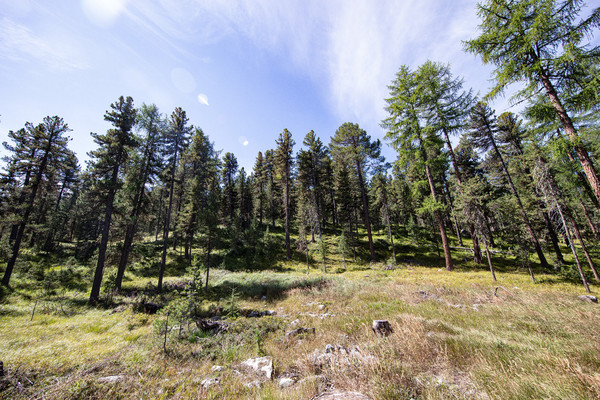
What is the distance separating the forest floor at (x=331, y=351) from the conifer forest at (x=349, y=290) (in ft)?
0.17

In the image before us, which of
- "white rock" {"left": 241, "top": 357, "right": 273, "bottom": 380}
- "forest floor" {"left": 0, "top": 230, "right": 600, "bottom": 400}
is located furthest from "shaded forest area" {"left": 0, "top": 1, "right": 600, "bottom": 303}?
A: "white rock" {"left": 241, "top": 357, "right": 273, "bottom": 380}

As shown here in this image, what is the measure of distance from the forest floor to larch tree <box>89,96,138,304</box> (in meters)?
4.82

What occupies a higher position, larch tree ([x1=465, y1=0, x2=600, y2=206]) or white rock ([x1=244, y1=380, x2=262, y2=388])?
larch tree ([x1=465, y1=0, x2=600, y2=206])

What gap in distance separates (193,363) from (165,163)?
1827cm

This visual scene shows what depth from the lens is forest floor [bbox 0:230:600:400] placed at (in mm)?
3234

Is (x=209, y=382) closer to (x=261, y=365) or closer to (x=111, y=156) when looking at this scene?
(x=261, y=365)

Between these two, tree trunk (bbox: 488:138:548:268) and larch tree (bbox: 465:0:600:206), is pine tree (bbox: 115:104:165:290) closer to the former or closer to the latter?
larch tree (bbox: 465:0:600:206)

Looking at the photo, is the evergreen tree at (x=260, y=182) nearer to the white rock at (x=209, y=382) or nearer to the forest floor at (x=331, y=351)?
the forest floor at (x=331, y=351)

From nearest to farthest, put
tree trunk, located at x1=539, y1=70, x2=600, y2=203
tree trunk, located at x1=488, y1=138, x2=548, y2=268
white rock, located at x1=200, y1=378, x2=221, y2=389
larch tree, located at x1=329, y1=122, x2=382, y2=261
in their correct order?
white rock, located at x1=200, y1=378, x2=221, y2=389, tree trunk, located at x1=539, y1=70, x2=600, y2=203, tree trunk, located at x1=488, y1=138, x2=548, y2=268, larch tree, located at x1=329, y1=122, x2=382, y2=261

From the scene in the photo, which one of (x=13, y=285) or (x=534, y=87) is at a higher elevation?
(x=534, y=87)

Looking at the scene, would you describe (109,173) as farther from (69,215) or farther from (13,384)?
(69,215)

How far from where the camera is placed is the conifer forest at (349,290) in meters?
3.95

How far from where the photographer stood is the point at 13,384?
4.36 metres

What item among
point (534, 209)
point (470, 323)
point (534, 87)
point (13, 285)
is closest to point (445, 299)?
point (470, 323)
